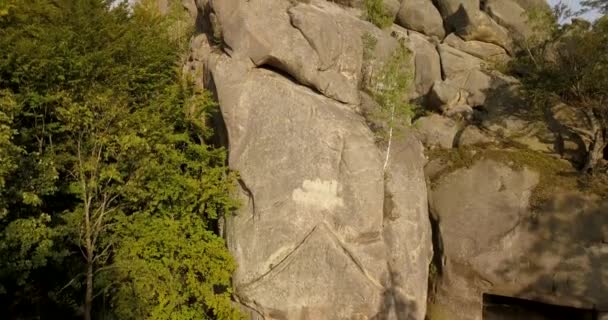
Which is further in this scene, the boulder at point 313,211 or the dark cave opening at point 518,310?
the dark cave opening at point 518,310

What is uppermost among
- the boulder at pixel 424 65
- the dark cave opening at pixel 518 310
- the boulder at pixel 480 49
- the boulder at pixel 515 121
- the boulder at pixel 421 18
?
the boulder at pixel 421 18

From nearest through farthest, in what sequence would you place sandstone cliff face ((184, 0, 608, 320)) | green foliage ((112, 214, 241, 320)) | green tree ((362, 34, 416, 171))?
green foliage ((112, 214, 241, 320)) < sandstone cliff face ((184, 0, 608, 320)) < green tree ((362, 34, 416, 171))

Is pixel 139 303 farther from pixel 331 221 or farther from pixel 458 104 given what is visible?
pixel 458 104

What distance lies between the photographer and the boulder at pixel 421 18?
2162 centimetres

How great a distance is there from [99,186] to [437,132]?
35.9 feet

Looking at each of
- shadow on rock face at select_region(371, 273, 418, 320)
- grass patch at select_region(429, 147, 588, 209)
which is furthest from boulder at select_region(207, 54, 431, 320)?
grass patch at select_region(429, 147, 588, 209)

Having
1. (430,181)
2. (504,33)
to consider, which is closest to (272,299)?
(430,181)

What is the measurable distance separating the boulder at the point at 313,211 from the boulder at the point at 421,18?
Answer: 9.74 m

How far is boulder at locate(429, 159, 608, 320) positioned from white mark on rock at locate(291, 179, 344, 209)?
4.03m

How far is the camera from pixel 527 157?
15.5 m

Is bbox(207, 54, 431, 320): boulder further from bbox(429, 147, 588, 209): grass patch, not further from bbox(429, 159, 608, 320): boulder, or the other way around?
bbox(429, 147, 588, 209): grass patch

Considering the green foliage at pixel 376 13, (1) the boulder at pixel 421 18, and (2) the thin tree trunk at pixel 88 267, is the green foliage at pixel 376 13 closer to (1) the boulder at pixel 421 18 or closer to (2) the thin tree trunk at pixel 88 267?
(1) the boulder at pixel 421 18

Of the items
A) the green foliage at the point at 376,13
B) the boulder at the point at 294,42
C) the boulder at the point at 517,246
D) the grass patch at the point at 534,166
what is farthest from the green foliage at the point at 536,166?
the green foliage at the point at 376,13

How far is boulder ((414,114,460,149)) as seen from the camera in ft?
55.4
